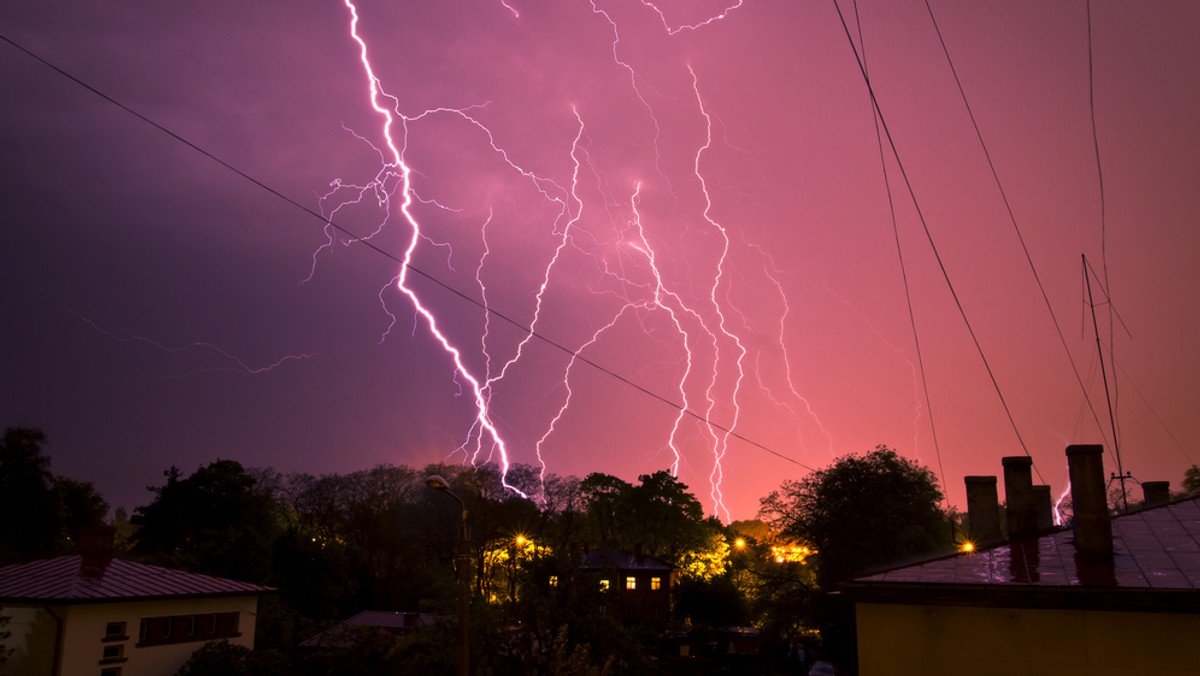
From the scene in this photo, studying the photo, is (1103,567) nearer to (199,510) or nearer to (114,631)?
(114,631)

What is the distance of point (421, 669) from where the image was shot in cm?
1738

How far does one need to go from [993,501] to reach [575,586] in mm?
9450

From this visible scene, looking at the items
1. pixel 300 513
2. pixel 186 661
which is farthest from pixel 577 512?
pixel 186 661

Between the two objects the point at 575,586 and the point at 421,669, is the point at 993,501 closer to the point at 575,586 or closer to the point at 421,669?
the point at 575,586

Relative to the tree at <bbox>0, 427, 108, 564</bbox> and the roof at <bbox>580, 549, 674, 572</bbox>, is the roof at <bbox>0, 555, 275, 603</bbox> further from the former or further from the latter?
the roof at <bbox>580, 549, 674, 572</bbox>

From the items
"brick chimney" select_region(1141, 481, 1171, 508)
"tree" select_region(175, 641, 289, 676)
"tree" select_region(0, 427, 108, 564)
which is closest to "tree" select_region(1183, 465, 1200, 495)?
"brick chimney" select_region(1141, 481, 1171, 508)

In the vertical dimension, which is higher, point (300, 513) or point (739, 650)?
point (300, 513)

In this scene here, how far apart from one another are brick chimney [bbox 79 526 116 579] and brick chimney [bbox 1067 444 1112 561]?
24563 mm

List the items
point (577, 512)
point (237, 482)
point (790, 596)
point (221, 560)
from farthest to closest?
point (577, 512) → point (237, 482) → point (221, 560) → point (790, 596)

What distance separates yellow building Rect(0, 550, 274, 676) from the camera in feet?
63.2

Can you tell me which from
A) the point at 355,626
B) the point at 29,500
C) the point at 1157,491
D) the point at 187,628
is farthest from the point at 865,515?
the point at 29,500

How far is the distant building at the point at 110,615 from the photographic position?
19266 millimetres

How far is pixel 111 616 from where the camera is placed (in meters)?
20.6

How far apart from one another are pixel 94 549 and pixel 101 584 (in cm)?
165
